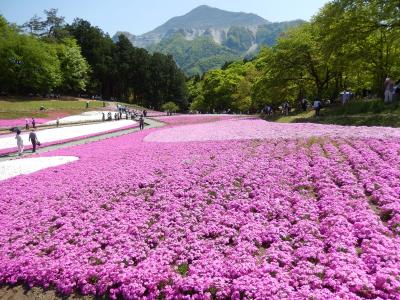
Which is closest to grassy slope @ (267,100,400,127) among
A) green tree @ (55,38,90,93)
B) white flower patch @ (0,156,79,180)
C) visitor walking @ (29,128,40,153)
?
white flower patch @ (0,156,79,180)

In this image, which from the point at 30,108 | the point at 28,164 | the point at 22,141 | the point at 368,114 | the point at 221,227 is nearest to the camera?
the point at 221,227

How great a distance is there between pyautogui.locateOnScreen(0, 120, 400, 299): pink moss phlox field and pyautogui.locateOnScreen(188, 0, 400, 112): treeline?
20552 millimetres

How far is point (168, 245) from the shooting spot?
11039 millimetres

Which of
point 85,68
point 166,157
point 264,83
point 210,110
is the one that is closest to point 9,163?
point 166,157

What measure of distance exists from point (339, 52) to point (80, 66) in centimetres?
8682

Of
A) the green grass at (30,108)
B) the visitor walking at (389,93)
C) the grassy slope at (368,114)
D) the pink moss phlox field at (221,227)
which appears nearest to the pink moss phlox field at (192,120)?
the green grass at (30,108)

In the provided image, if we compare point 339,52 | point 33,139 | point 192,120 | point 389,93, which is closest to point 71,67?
point 192,120

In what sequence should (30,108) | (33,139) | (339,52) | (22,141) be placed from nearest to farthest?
(22,141), (33,139), (339,52), (30,108)

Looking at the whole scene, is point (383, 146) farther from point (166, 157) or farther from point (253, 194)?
point (166, 157)

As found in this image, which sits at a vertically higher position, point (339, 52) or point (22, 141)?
point (339, 52)

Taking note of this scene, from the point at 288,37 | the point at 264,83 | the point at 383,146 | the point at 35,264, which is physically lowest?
the point at 35,264

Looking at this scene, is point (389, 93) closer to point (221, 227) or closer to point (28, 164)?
point (221, 227)

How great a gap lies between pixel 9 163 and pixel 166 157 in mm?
13151

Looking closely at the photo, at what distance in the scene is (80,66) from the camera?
109312 mm
